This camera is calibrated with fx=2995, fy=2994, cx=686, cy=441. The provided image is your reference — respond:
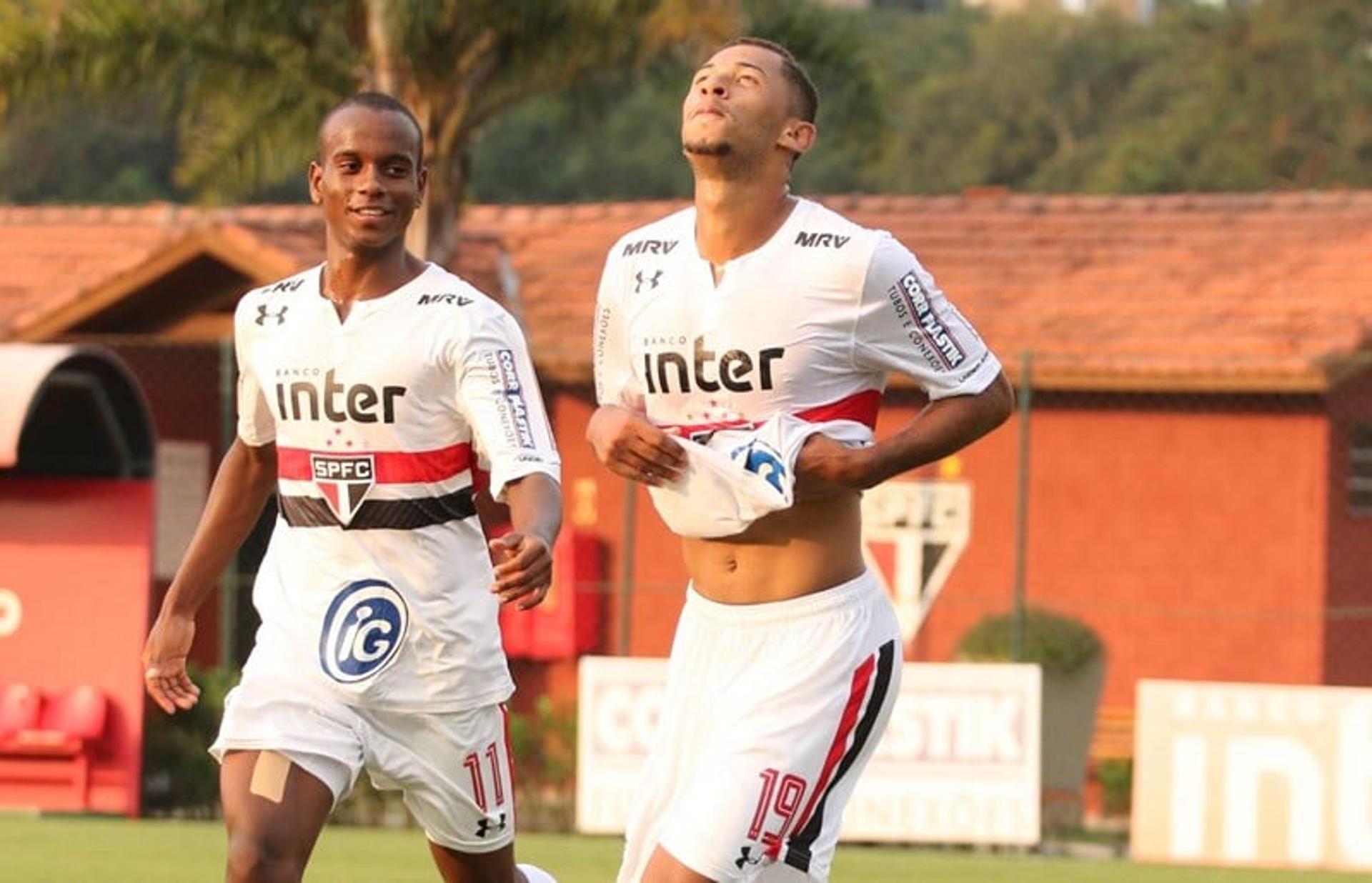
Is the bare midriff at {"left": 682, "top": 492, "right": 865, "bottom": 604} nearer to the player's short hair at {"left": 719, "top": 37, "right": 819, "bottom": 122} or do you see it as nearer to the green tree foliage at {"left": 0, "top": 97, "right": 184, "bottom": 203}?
the player's short hair at {"left": 719, "top": 37, "right": 819, "bottom": 122}

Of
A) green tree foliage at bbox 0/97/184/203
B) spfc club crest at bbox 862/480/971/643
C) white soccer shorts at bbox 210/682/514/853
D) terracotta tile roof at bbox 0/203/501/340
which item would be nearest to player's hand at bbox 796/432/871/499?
white soccer shorts at bbox 210/682/514/853

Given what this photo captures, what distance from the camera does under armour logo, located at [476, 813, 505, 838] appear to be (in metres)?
7.27

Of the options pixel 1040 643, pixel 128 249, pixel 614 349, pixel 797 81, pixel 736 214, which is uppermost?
pixel 128 249

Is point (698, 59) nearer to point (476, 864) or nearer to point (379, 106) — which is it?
point (379, 106)

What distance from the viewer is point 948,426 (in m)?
6.54

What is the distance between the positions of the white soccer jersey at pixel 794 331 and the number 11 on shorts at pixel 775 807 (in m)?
0.77

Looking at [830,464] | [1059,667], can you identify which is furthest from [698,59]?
[830,464]

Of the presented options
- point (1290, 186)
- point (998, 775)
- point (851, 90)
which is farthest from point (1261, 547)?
point (1290, 186)

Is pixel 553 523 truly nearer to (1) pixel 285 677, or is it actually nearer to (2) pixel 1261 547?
(1) pixel 285 677

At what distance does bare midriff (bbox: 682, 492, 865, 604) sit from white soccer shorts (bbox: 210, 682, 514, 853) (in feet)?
3.12

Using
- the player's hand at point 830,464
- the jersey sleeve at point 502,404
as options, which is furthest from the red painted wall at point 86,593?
the player's hand at point 830,464

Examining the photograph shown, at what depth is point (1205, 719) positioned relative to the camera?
1499 centimetres

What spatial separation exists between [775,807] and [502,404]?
47.5 inches

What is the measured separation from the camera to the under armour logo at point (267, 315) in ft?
23.7
